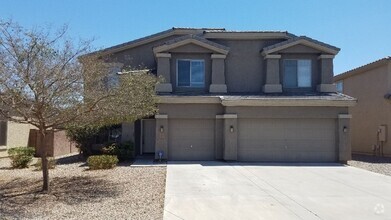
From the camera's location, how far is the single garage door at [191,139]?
18.3 metres

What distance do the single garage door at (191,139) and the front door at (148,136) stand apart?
2.49 m

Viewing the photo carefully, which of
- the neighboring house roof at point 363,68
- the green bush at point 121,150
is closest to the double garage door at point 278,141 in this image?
the green bush at point 121,150

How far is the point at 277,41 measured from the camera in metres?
20.7

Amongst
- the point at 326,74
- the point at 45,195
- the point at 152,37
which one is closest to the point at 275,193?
the point at 45,195

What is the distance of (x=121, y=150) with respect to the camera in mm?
17672

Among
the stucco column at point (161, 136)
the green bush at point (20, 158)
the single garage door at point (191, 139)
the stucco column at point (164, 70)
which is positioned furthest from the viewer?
the stucco column at point (164, 70)

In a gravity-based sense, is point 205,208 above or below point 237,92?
below

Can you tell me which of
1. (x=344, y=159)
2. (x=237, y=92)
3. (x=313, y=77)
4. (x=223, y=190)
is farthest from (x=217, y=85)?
(x=223, y=190)

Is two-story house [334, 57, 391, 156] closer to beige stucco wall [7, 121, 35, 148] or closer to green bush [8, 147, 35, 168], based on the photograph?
green bush [8, 147, 35, 168]

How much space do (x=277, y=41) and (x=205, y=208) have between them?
47.0 feet

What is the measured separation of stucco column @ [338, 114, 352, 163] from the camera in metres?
18.0

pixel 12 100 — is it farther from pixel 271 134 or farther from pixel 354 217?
pixel 271 134

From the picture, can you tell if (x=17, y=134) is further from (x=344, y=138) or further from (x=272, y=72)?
(x=344, y=138)

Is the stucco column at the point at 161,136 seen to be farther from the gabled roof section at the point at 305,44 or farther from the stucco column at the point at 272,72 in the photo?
the gabled roof section at the point at 305,44
